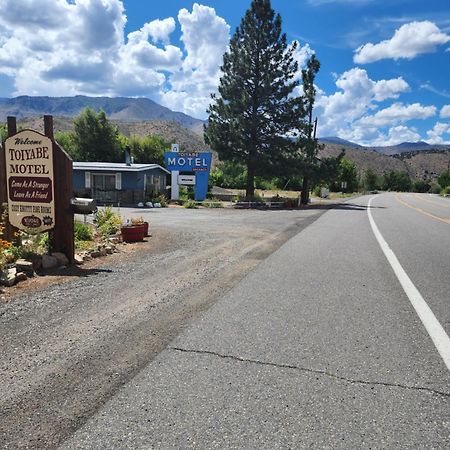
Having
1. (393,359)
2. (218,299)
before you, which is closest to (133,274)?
(218,299)

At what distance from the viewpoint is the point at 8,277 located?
237 inches

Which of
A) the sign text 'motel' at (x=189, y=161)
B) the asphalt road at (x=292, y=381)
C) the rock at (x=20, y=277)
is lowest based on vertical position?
the rock at (x=20, y=277)

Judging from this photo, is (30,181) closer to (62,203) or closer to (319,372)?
(62,203)

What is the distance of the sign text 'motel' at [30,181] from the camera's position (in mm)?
7480

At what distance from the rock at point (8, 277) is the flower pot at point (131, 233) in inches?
172

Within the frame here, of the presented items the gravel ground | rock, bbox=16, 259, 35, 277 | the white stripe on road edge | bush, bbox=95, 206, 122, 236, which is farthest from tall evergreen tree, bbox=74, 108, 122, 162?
the white stripe on road edge

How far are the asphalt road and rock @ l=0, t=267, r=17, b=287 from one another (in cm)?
304

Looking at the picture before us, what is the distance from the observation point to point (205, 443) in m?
2.48

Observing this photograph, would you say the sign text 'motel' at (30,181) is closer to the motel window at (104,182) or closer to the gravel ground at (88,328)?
the gravel ground at (88,328)

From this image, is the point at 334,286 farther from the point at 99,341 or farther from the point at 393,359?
the point at 99,341

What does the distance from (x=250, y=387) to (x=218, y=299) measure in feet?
7.76

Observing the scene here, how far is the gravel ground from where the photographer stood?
9.29ft

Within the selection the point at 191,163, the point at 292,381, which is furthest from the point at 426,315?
the point at 191,163

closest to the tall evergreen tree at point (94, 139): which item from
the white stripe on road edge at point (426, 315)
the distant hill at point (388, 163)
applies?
the white stripe on road edge at point (426, 315)
